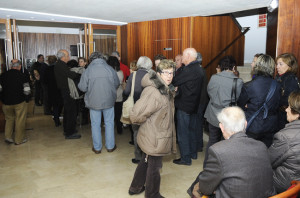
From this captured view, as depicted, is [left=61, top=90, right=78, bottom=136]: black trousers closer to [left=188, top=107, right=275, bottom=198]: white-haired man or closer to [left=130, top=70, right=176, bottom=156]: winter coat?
[left=130, top=70, right=176, bottom=156]: winter coat

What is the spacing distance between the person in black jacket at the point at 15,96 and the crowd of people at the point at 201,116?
0.6 inches

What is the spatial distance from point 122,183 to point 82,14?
12.4ft

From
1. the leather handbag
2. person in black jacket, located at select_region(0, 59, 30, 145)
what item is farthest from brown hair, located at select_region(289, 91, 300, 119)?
person in black jacket, located at select_region(0, 59, 30, 145)

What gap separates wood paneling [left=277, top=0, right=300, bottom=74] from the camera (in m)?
3.61

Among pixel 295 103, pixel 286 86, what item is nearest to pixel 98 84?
pixel 286 86

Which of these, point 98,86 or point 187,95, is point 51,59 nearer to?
point 98,86

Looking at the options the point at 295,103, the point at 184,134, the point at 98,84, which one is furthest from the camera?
the point at 98,84

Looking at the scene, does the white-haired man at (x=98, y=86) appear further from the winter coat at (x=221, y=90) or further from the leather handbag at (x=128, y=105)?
the winter coat at (x=221, y=90)

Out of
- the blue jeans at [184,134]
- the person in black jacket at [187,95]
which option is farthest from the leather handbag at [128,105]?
the blue jeans at [184,134]

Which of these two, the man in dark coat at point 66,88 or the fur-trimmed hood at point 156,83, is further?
the man in dark coat at point 66,88

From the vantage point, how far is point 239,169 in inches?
60.4

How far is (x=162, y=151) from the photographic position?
102 inches

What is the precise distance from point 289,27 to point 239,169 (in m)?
2.99

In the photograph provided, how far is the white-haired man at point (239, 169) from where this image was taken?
60.7 inches
